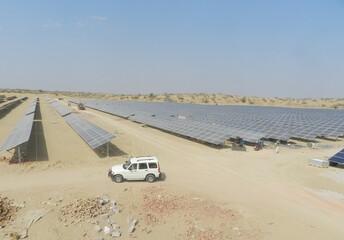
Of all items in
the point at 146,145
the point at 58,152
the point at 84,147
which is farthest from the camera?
the point at 146,145

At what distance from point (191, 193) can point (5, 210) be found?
10406mm

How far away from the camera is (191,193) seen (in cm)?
1964

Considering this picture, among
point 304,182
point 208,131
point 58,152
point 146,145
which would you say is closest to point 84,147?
point 58,152

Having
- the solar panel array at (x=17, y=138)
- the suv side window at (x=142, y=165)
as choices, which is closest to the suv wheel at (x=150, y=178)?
the suv side window at (x=142, y=165)

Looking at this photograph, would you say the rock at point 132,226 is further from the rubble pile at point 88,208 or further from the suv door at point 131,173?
the suv door at point 131,173

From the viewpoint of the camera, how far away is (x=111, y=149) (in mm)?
32375

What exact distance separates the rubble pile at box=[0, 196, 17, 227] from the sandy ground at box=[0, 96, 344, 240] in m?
0.34

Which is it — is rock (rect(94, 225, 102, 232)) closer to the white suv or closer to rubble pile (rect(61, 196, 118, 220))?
rubble pile (rect(61, 196, 118, 220))

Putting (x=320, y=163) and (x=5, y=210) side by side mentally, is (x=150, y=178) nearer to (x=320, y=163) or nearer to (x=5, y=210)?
(x=5, y=210)

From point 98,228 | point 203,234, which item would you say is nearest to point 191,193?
point 203,234

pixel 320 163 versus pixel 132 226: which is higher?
pixel 320 163

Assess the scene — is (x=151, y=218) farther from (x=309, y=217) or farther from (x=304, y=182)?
(x=304, y=182)

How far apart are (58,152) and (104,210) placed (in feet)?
52.6

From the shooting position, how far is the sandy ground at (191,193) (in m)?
15.0
